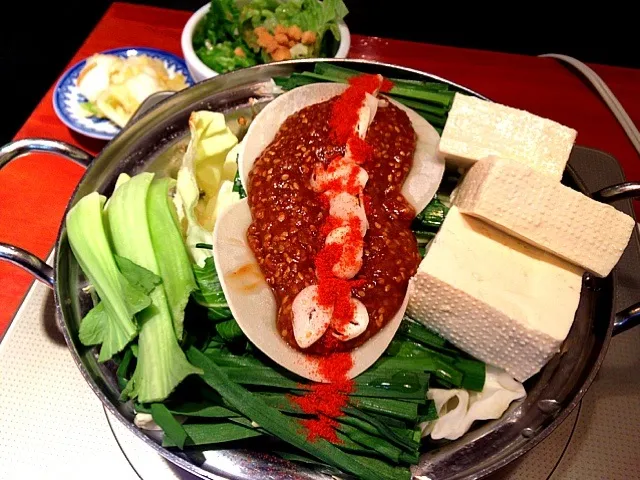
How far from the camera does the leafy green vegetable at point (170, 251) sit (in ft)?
5.59

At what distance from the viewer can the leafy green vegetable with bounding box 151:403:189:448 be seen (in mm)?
1513

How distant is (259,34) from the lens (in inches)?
112

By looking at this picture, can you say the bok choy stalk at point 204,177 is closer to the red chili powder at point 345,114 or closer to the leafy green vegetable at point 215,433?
the red chili powder at point 345,114

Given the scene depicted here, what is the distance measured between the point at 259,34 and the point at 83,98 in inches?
40.1

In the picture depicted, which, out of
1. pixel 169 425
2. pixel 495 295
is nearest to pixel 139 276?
pixel 169 425

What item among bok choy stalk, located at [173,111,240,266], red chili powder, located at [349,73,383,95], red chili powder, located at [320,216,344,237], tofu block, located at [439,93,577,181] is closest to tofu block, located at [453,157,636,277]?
tofu block, located at [439,93,577,181]

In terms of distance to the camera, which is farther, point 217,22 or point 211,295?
point 217,22

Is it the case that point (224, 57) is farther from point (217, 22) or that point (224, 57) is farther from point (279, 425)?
point (279, 425)

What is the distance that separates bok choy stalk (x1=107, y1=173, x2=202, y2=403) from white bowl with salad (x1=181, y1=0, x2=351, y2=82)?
1099 millimetres

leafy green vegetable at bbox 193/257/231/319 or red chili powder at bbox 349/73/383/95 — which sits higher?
red chili powder at bbox 349/73/383/95

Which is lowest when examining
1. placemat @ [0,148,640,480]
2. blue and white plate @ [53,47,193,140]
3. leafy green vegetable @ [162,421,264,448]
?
placemat @ [0,148,640,480]

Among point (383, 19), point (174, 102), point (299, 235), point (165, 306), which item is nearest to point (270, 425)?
point (165, 306)

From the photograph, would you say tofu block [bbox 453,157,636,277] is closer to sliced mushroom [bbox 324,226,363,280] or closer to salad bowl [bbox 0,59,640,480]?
salad bowl [bbox 0,59,640,480]

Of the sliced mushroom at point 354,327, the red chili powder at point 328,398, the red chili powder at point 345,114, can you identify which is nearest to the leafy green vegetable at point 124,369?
the red chili powder at point 328,398
